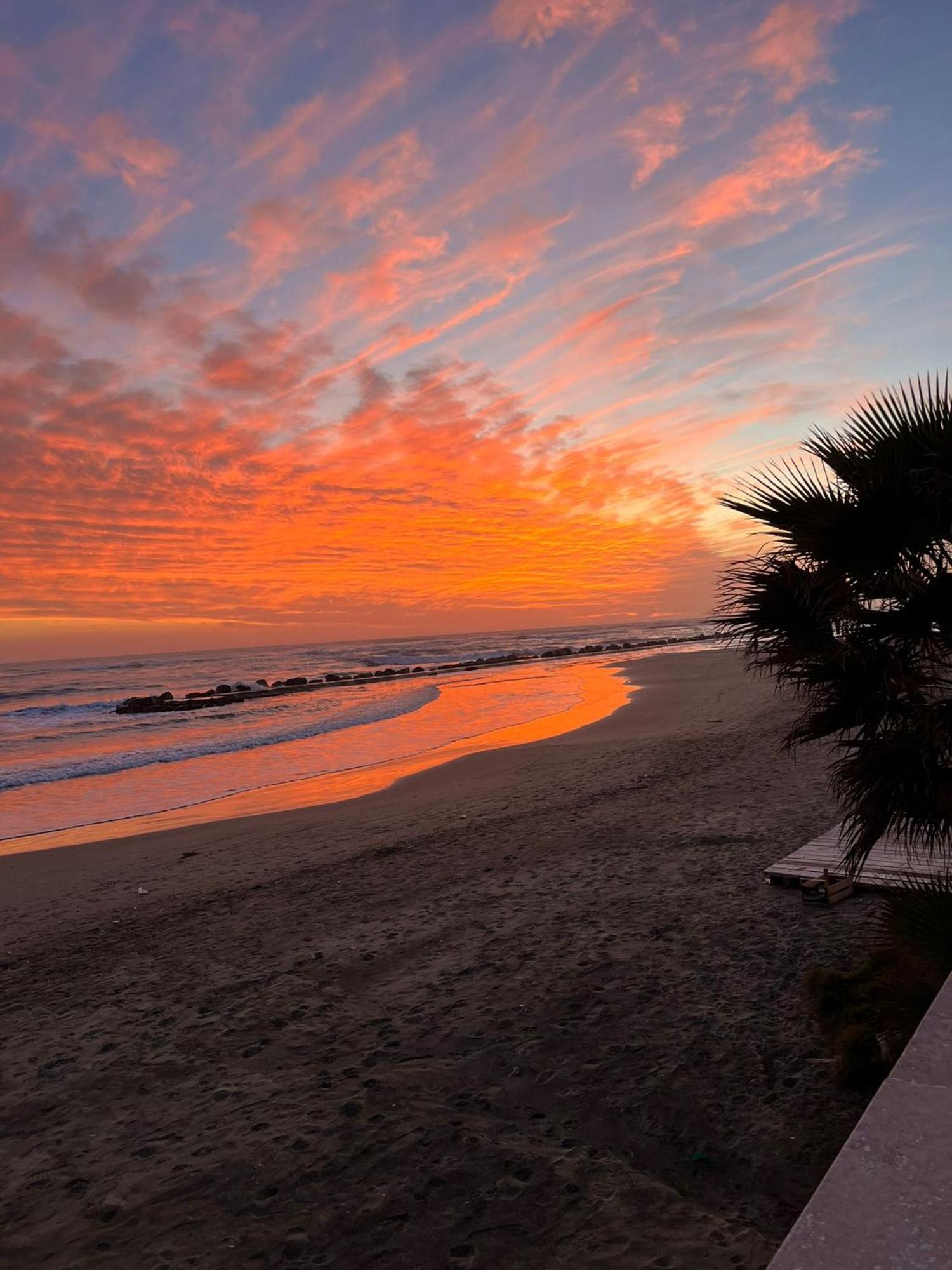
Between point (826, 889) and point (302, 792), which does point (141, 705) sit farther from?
point (826, 889)

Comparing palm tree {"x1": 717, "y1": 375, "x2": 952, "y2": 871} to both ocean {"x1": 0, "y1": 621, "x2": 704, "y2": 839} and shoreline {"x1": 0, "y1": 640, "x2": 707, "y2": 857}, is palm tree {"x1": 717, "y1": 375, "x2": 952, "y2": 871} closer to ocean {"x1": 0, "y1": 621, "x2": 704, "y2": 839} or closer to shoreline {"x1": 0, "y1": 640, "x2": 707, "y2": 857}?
shoreline {"x1": 0, "y1": 640, "x2": 707, "y2": 857}

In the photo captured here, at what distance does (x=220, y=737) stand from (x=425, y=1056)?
883 inches

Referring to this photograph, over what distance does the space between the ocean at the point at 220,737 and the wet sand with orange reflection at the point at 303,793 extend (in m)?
0.44

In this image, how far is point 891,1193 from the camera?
6.82ft

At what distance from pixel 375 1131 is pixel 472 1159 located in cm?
60

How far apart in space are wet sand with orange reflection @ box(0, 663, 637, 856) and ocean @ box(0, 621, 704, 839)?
1.45 feet

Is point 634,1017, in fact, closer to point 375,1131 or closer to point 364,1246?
point 375,1131

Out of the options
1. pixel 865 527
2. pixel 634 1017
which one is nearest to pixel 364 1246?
pixel 634 1017

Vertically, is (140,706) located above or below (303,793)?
above

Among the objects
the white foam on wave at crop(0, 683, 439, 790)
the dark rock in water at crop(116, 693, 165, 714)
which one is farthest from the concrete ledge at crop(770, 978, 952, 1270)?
the dark rock in water at crop(116, 693, 165, 714)

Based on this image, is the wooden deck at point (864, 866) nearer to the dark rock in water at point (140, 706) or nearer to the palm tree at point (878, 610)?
the palm tree at point (878, 610)

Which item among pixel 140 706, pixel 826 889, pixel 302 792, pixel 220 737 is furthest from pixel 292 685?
pixel 826 889

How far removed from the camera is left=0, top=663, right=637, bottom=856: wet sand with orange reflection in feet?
43.2

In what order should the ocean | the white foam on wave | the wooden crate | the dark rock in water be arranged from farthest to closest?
the dark rock in water
the white foam on wave
the ocean
the wooden crate
